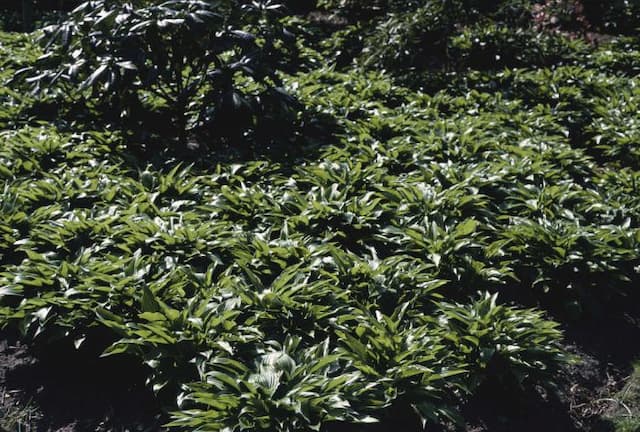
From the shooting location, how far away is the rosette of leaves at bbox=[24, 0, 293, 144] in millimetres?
4852

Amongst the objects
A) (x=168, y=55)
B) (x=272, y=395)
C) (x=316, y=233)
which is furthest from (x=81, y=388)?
(x=168, y=55)

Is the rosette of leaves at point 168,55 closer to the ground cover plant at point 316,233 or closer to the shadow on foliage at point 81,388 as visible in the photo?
the ground cover plant at point 316,233

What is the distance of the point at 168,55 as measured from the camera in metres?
5.22

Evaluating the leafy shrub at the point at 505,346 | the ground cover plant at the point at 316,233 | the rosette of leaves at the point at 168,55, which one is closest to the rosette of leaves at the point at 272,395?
the ground cover plant at the point at 316,233

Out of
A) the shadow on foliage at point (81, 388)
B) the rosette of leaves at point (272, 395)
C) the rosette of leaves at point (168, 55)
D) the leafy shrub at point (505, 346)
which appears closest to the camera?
the rosette of leaves at point (272, 395)

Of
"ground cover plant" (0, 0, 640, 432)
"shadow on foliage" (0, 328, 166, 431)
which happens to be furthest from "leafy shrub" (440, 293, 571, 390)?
"shadow on foliage" (0, 328, 166, 431)

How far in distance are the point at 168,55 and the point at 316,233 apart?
7.20 ft

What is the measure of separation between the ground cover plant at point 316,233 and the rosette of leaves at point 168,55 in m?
0.02

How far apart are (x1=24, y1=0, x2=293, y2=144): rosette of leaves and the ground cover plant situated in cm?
2

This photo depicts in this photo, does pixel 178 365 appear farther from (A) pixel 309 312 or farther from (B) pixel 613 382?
(B) pixel 613 382

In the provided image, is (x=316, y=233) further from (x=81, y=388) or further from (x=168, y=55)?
(x=168, y=55)

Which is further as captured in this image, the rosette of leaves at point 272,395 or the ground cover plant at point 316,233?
the ground cover plant at point 316,233

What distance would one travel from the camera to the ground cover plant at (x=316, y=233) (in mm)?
2910

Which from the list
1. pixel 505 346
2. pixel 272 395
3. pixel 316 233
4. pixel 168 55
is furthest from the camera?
pixel 168 55
